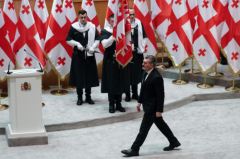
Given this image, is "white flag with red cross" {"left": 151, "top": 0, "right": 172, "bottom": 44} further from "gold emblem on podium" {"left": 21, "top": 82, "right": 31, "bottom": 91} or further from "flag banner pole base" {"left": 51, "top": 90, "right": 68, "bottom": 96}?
"gold emblem on podium" {"left": 21, "top": 82, "right": 31, "bottom": 91}

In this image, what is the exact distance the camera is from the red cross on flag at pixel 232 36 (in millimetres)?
9133

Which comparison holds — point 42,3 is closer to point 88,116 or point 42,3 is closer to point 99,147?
point 88,116

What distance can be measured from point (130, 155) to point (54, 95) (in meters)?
3.26

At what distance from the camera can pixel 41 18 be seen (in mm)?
9195

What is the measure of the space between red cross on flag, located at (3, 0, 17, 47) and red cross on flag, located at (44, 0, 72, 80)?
664 mm

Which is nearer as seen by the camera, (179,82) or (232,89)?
(232,89)

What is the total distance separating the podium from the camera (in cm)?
656

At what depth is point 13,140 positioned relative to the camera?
668 centimetres

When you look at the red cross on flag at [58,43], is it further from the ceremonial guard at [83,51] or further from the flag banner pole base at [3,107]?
the flag banner pole base at [3,107]

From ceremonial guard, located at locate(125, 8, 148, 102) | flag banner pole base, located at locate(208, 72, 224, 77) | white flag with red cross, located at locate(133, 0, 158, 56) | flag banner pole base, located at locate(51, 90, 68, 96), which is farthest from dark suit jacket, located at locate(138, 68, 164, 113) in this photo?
flag banner pole base, located at locate(208, 72, 224, 77)

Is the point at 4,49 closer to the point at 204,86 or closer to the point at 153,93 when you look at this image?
the point at 153,93

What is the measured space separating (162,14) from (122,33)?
3033mm

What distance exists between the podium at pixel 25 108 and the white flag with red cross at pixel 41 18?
8.81 ft

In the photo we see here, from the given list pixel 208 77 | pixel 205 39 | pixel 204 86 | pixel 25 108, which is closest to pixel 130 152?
pixel 25 108
